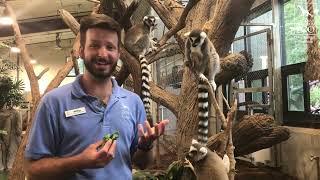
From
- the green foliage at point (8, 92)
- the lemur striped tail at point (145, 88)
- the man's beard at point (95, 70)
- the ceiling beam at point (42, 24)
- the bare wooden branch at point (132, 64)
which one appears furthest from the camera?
the ceiling beam at point (42, 24)

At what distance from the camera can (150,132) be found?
156 centimetres

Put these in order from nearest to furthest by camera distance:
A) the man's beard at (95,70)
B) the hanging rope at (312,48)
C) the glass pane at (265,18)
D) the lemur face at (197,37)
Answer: the man's beard at (95,70) < the lemur face at (197,37) < the hanging rope at (312,48) < the glass pane at (265,18)

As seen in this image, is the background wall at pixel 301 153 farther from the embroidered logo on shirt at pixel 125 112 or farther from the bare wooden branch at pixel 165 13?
the embroidered logo on shirt at pixel 125 112

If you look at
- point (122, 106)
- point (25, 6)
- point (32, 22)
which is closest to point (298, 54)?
point (122, 106)

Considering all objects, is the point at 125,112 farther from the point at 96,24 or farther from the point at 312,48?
the point at 312,48

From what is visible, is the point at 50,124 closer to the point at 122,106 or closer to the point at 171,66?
the point at 122,106

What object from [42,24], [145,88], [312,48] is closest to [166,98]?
[145,88]

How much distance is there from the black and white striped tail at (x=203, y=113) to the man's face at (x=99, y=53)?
5.79 ft

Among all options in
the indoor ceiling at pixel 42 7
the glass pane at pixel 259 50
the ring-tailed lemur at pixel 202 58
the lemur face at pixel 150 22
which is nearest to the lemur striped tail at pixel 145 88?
the ring-tailed lemur at pixel 202 58

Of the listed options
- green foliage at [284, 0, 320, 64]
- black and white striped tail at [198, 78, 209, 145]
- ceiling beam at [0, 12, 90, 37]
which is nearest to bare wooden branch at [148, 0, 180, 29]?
black and white striped tail at [198, 78, 209, 145]

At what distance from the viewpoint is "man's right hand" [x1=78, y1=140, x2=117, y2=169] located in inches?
50.8

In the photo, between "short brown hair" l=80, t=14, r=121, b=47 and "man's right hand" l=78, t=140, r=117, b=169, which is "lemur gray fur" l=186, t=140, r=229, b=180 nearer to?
"short brown hair" l=80, t=14, r=121, b=47

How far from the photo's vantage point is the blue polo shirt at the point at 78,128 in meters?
1.48

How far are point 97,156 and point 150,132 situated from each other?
32cm
